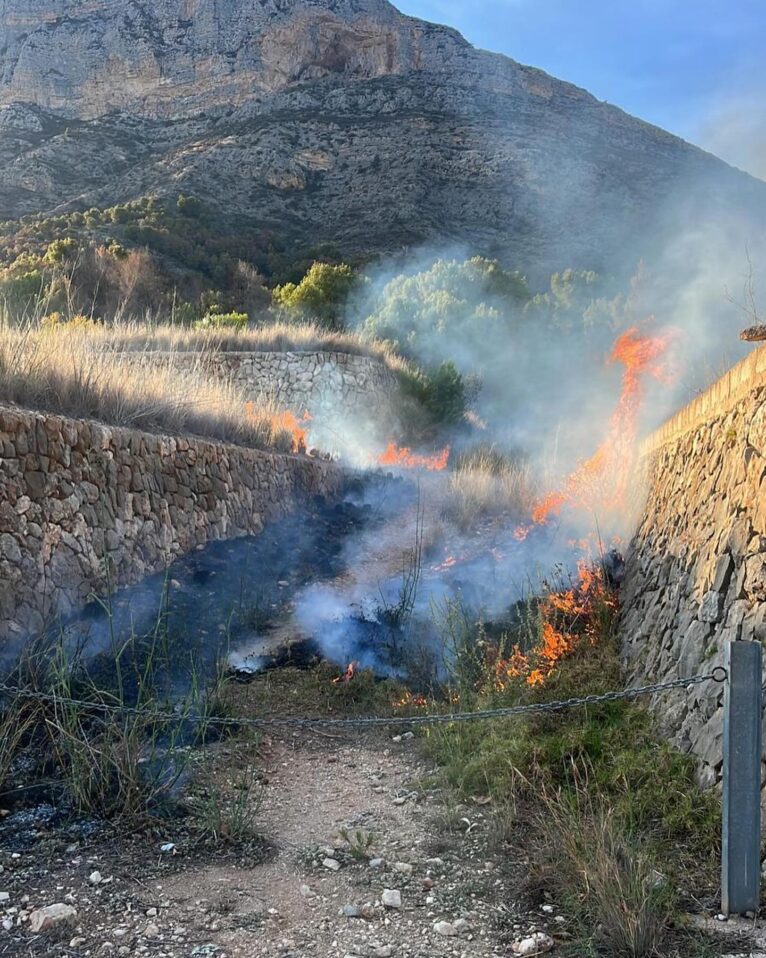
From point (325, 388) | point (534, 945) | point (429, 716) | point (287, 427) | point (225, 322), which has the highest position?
point (225, 322)

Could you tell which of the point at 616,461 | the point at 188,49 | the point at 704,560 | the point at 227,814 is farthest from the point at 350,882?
the point at 188,49

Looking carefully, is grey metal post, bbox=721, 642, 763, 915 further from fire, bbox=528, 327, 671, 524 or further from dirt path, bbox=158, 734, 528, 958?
fire, bbox=528, 327, 671, 524

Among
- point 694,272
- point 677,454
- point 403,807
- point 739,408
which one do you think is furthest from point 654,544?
point 694,272

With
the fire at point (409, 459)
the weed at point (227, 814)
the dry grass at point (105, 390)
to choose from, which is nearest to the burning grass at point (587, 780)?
the weed at point (227, 814)

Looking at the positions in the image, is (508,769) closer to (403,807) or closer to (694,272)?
(403,807)

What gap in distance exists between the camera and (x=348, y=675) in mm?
6402

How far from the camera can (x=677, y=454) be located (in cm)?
634

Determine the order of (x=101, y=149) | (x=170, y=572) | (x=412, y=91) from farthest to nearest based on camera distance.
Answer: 1. (x=412, y=91)
2. (x=101, y=149)
3. (x=170, y=572)

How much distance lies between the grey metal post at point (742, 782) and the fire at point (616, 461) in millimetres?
5587

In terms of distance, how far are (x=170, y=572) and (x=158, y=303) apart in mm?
19459

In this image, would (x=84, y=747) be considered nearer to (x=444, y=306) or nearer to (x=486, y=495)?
(x=486, y=495)

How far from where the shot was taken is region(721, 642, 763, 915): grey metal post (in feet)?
9.30

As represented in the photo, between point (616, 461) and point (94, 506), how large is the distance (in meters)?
6.05

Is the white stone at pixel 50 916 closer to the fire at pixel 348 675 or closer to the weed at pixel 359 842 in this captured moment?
the weed at pixel 359 842
